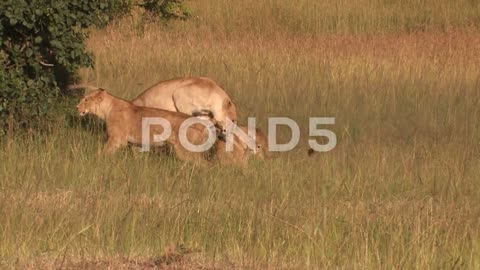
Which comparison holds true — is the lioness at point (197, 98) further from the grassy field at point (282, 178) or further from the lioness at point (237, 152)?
the grassy field at point (282, 178)

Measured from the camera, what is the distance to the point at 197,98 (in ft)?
29.7

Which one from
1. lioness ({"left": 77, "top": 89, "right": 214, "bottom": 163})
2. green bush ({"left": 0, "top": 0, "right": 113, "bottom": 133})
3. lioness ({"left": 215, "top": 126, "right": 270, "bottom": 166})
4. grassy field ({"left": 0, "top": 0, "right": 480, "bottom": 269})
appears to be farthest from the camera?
green bush ({"left": 0, "top": 0, "right": 113, "bottom": 133})

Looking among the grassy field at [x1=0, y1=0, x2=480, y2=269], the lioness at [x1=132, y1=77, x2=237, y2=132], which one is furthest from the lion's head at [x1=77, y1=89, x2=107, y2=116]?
the lioness at [x1=132, y1=77, x2=237, y2=132]

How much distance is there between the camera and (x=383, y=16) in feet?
58.0

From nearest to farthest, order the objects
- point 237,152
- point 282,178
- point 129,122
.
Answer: point 282,178 → point 237,152 → point 129,122

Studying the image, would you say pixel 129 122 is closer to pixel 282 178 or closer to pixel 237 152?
pixel 237 152

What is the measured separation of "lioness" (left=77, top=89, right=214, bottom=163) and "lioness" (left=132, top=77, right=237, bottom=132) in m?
0.43

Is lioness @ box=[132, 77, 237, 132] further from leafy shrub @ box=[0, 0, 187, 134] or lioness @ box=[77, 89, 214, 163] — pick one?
leafy shrub @ box=[0, 0, 187, 134]

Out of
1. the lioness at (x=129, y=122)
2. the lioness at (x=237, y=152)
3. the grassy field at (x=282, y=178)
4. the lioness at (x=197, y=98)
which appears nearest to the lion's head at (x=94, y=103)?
the lioness at (x=129, y=122)

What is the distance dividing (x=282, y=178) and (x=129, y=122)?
1.75m

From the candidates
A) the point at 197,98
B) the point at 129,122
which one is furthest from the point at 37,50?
the point at 197,98

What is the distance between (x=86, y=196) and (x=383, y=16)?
11556 millimetres

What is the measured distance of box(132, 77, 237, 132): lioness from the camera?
9062mm

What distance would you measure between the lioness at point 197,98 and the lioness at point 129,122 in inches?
17.0
